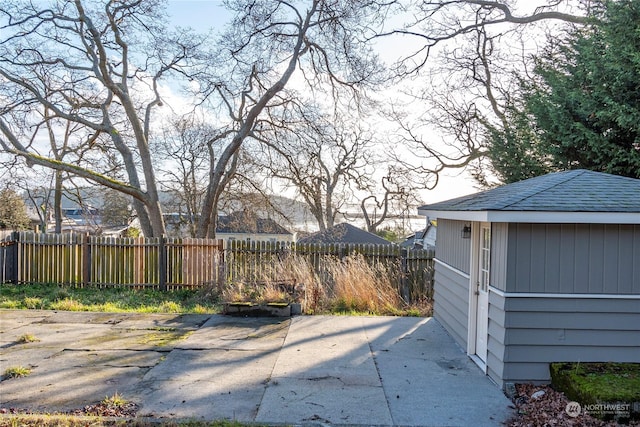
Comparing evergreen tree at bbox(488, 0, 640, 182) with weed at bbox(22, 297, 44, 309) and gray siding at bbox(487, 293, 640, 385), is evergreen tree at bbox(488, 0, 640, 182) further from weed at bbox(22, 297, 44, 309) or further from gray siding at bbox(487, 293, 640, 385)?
weed at bbox(22, 297, 44, 309)

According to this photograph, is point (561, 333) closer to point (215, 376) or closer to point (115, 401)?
point (215, 376)

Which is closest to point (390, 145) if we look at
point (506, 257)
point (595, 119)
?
point (595, 119)

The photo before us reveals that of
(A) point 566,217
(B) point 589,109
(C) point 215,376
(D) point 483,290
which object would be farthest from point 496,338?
(B) point 589,109

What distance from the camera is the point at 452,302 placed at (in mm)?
7020

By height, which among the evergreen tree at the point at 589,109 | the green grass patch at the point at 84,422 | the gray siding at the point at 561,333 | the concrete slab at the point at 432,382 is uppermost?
the evergreen tree at the point at 589,109

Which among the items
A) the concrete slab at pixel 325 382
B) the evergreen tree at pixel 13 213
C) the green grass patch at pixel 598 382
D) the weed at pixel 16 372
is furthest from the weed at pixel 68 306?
the evergreen tree at pixel 13 213

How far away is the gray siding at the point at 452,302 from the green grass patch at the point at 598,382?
163cm

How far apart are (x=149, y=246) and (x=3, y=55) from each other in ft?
29.9

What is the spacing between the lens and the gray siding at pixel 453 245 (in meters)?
6.38

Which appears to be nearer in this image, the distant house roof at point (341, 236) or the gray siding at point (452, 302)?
the gray siding at point (452, 302)

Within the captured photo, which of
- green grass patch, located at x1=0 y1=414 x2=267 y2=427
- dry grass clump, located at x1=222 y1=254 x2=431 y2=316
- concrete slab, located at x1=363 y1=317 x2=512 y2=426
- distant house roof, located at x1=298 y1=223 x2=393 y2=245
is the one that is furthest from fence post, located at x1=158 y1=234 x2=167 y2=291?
green grass patch, located at x1=0 y1=414 x2=267 y2=427

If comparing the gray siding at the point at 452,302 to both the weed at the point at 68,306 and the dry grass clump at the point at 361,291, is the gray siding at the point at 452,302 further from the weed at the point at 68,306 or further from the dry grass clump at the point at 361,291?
the weed at the point at 68,306

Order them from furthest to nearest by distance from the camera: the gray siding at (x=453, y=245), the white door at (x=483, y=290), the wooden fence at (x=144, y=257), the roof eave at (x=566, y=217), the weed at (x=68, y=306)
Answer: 1. the wooden fence at (x=144, y=257)
2. the weed at (x=68, y=306)
3. the gray siding at (x=453, y=245)
4. the white door at (x=483, y=290)
5. the roof eave at (x=566, y=217)

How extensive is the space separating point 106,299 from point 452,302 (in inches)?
296
